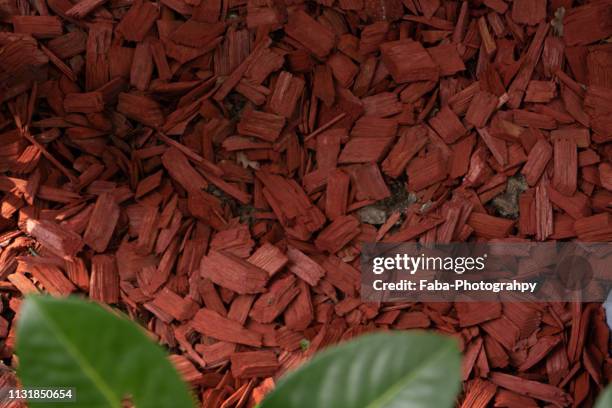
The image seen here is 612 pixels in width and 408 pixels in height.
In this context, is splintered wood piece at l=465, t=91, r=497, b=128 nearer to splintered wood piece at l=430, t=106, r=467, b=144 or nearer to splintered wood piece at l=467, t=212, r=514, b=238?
splintered wood piece at l=430, t=106, r=467, b=144

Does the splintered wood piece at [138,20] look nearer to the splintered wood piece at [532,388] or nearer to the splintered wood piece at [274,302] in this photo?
the splintered wood piece at [274,302]

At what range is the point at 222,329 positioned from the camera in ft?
4.71

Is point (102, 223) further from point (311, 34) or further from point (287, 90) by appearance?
point (311, 34)

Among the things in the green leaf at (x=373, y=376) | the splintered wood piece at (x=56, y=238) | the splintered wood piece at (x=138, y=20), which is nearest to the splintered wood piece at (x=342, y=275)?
the splintered wood piece at (x=56, y=238)

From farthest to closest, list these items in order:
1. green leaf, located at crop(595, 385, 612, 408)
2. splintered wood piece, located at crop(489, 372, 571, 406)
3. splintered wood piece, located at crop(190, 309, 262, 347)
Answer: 1. splintered wood piece, located at crop(190, 309, 262, 347)
2. splintered wood piece, located at crop(489, 372, 571, 406)
3. green leaf, located at crop(595, 385, 612, 408)

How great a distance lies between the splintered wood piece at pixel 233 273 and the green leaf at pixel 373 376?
1.20 m

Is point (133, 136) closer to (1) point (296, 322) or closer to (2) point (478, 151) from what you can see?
(1) point (296, 322)

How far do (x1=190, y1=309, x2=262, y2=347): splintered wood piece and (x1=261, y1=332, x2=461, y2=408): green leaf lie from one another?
3.97 feet

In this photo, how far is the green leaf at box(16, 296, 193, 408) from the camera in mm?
239

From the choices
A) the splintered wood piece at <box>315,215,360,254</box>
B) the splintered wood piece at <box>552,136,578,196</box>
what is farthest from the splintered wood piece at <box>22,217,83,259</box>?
the splintered wood piece at <box>552,136,578,196</box>

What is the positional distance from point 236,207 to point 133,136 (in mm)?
278

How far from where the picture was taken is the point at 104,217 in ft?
4.80

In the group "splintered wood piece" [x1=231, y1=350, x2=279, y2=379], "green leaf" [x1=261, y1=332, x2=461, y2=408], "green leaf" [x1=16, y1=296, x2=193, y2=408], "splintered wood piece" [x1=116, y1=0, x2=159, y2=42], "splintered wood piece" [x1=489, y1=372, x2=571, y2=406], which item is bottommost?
"splintered wood piece" [x1=489, y1=372, x2=571, y2=406]

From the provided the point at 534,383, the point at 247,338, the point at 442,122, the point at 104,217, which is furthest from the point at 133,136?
the point at 534,383
